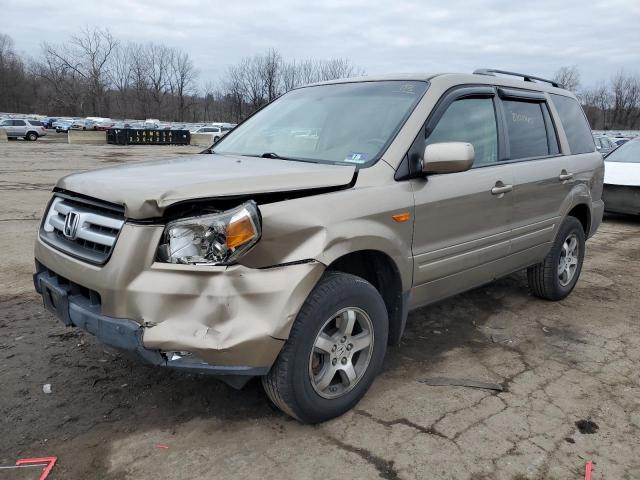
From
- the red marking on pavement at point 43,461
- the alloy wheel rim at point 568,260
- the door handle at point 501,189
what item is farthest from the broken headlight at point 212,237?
the alloy wheel rim at point 568,260

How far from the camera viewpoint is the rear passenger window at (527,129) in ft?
13.4

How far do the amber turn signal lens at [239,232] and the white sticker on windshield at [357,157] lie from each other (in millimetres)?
1011

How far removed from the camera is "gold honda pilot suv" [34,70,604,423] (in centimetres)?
234

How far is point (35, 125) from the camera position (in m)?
39.7

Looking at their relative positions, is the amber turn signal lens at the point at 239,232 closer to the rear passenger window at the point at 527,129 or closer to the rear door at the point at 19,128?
the rear passenger window at the point at 527,129

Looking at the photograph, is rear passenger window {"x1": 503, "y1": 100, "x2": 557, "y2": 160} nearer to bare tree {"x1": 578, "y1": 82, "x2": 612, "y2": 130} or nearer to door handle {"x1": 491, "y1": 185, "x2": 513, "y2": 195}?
door handle {"x1": 491, "y1": 185, "x2": 513, "y2": 195}

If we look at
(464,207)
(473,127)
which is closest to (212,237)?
(464,207)

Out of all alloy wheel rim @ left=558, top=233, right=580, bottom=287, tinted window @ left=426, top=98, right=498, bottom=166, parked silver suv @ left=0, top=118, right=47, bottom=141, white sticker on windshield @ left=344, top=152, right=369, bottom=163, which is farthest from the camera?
parked silver suv @ left=0, top=118, right=47, bottom=141

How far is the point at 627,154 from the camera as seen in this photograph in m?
10.2

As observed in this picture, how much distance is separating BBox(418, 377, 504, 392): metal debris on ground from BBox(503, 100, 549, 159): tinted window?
5.77 feet

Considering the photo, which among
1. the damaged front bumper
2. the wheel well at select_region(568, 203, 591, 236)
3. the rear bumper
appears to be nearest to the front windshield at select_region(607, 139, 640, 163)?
the wheel well at select_region(568, 203, 591, 236)

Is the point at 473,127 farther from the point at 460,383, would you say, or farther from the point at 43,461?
the point at 43,461

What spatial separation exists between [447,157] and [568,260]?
8.98 feet

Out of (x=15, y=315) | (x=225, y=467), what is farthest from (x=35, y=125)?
(x=225, y=467)
